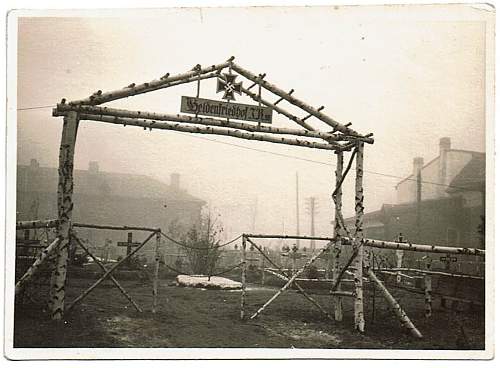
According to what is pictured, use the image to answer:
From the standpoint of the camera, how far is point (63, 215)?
7637mm

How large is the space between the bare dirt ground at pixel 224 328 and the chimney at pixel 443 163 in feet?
12.3

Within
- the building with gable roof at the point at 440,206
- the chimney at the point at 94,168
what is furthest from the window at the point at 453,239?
the chimney at the point at 94,168

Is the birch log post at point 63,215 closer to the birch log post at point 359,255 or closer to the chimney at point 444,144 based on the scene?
the birch log post at point 359,255

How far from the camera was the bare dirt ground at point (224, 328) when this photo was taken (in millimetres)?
7152

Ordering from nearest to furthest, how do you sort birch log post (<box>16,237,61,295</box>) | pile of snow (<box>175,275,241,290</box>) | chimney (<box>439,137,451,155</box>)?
1. birch log post (<box>16,237,61,295</box>)
2. chimney (<box>439,137,451,155</box>)
3. pile of snow (<box>175,275,241,290</box>)

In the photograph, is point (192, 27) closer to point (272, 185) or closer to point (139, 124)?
point (139, 124)

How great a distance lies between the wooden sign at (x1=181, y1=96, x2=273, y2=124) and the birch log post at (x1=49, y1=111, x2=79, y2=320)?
6.51 feet

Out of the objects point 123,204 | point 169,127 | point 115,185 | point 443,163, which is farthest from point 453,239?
point 123,204

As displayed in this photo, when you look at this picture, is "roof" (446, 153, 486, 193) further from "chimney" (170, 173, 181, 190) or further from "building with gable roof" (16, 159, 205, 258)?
"chimney" (170, 173, 181, 190)

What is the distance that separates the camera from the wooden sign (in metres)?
7.88

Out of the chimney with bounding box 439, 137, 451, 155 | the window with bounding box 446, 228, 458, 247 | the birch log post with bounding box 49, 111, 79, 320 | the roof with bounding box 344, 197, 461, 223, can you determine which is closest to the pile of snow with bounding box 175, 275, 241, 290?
the window with bounding box 446, 228, 458, 247

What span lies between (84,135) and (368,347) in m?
9.30

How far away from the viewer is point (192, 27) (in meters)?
7.59
